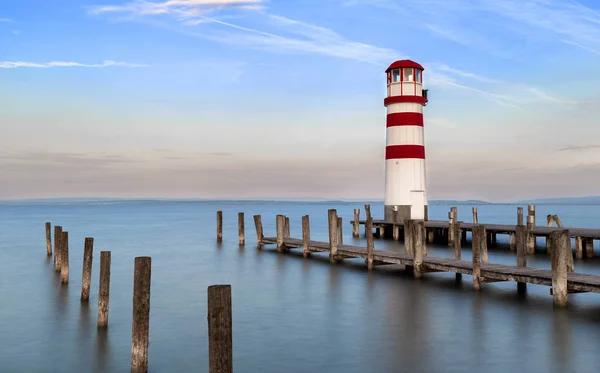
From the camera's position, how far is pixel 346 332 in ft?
38.2

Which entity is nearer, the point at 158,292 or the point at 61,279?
the point at 158,292

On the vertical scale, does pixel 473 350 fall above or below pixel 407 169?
below

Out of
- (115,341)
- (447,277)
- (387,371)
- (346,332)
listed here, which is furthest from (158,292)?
(387,371)

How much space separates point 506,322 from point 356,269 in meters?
7.67

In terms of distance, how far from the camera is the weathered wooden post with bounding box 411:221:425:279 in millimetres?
15891

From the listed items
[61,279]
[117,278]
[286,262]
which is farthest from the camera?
[286,262]

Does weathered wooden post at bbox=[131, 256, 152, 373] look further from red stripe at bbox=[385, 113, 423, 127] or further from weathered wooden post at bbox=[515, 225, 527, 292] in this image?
red stripe at bbox=[385, 113, 423, 127]

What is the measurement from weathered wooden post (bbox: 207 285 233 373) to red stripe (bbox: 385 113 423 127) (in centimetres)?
2063

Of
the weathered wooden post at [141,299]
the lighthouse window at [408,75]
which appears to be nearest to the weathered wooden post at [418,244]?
the weathered wooden post at [141,299]

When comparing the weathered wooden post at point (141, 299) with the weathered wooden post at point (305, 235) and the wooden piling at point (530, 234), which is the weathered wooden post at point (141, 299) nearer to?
the weathered wooden post at point (305, 235)

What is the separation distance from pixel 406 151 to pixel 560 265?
13.9m

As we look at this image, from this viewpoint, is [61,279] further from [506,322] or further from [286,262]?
[506,322]

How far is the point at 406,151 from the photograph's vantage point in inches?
1011

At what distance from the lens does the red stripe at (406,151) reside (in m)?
25.7
